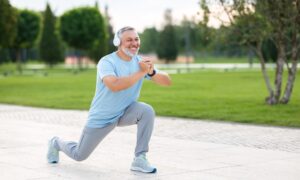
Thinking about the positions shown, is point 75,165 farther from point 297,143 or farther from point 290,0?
point 290,0

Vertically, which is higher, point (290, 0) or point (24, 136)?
point (290, 0)

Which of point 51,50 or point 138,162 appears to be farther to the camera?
point 51,50

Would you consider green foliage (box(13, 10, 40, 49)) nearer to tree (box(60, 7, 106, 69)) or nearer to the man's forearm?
tree (box(60, 7, 106, 69))

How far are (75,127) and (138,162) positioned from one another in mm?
5841

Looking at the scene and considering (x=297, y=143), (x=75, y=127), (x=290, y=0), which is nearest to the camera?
(x=297, y=143)

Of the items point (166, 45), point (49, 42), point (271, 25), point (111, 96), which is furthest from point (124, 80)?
point (166, 45)

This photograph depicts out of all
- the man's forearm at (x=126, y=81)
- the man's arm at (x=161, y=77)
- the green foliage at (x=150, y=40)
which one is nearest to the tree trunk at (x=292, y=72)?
the man's arm at (x=161, y=77)

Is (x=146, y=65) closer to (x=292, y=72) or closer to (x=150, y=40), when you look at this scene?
(x=292, y=72)

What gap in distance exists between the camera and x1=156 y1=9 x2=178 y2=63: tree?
A: 96750 millimetres

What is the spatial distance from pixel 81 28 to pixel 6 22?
32456 millimetres

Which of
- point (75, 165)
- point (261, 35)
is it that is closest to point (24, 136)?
point (75, 165)

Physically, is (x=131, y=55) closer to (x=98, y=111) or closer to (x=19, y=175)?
(x=98, y=111)

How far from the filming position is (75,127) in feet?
44.8

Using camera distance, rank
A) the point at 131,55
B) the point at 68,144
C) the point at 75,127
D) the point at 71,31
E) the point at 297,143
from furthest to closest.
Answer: the point at 71,31 < the point at 75,127 < the point at 297,143 < the point at 68,144 < the point at 131,55
